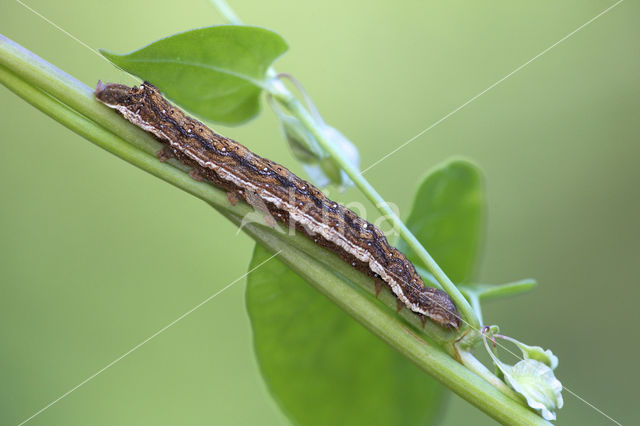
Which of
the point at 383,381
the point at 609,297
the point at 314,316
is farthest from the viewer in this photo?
the point at 609,297

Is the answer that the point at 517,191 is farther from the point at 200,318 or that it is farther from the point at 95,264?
the point at 95,264

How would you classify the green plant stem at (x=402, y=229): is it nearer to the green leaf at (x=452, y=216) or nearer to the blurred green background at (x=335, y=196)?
the green leaf at (x=452, y=216)

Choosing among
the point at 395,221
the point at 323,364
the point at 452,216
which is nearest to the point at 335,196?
the point at 452,216

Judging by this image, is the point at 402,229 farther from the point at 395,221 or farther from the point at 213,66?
the point at 213,66

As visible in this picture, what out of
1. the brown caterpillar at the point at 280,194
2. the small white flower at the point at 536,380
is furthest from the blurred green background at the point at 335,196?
the small white flower at the point at 536,380

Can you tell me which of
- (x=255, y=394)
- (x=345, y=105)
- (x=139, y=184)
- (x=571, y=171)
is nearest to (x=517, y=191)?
(x=571, y=171)

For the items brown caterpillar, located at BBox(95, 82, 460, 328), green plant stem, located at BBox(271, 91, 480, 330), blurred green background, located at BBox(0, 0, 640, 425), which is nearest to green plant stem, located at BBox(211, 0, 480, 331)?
green plant stem, located at BBox(271, 91, 480, 330)
